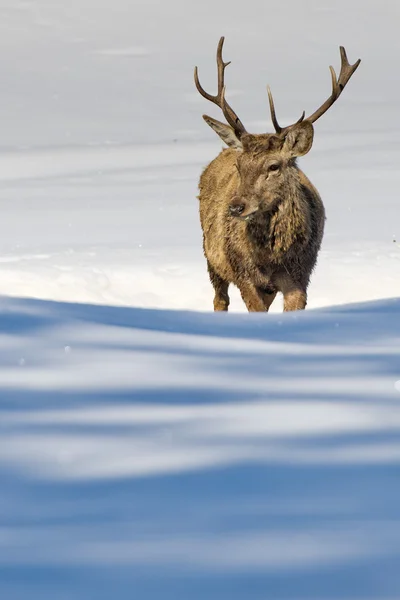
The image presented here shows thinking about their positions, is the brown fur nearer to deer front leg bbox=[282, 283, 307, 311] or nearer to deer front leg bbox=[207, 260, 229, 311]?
deer front leg bbox=[282, 283, 307, 311]

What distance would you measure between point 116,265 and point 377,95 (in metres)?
14.2

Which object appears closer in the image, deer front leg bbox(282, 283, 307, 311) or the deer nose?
the deer nose

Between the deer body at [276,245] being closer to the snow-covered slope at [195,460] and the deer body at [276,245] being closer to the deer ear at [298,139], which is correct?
the deer ear at [298,139]

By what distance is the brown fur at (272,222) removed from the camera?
9516 millimetres

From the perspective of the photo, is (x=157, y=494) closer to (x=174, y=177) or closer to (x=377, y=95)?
(x=174, y=177)

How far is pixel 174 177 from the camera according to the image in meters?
18.1

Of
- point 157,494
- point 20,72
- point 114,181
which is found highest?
point 157,494

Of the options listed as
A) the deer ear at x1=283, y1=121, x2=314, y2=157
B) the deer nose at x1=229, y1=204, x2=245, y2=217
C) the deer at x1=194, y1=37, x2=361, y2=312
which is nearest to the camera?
the deer nose at x1=229, y1=204, x2=245, y2=217

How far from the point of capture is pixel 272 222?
9.65 m

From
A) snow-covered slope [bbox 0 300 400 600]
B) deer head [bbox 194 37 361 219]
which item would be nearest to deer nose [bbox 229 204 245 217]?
deer head [bbox 194 37 361 219]

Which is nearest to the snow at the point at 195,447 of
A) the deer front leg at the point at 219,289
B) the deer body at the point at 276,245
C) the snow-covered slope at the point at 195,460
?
the snow-covered slope at the point at 195,460

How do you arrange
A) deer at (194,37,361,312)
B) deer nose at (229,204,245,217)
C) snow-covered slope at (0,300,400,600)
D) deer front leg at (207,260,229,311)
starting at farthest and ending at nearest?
deer front leg at (207,260,229,311), deer at (194,37,361,312), deer nose at (229,204,245,217), snow-covered slope at (0,300,400,600)

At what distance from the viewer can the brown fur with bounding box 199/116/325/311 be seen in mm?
9516

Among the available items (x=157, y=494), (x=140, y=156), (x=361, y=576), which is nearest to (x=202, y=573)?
(x=361, y=576)
